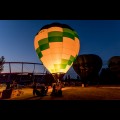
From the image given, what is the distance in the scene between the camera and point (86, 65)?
2766 centimetres

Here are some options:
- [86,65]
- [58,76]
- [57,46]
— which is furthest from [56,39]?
[86,65]

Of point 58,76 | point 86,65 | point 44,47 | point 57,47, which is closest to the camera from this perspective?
point 58,76

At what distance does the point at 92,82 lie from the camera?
32.3m

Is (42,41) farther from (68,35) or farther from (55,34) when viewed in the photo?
(68,35)

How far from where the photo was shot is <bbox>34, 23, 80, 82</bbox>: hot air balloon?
531 inches

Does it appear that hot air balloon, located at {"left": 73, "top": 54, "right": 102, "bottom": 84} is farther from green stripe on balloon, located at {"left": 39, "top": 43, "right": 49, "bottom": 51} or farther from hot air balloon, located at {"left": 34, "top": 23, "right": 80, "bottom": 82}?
green stripe on balloon, located at {"left": 39, "top": 43, "right": 49, "bottom": 51}

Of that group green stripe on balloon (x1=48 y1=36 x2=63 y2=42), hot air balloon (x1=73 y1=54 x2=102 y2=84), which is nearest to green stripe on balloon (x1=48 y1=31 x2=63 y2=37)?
green stripe on balloon (x1=48 y1=36 x2=63 y2=42)

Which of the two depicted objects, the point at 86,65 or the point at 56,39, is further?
the point at 86,65

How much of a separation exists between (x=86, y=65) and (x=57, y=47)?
14726mm

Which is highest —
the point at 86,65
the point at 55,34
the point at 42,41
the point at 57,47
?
the point at 55,34
